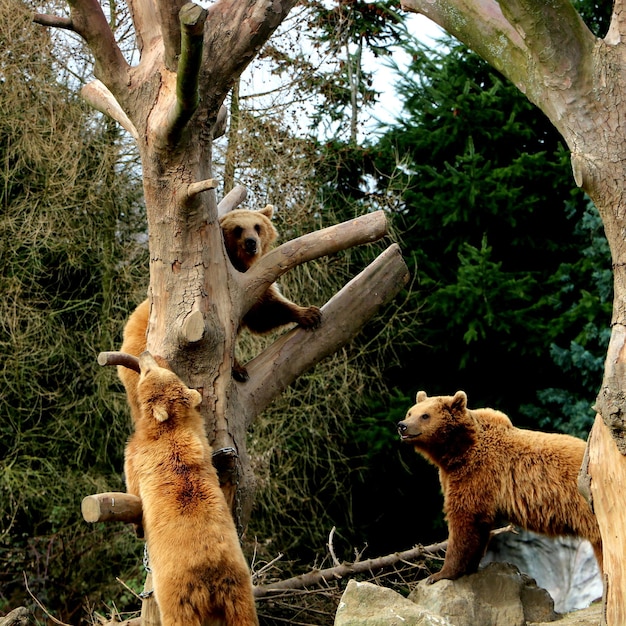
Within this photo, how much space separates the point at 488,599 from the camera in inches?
197

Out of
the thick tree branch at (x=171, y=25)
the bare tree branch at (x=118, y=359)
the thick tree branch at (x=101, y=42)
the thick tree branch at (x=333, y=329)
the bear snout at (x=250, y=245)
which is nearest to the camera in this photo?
the bare tree branch at (x=118, y=359)

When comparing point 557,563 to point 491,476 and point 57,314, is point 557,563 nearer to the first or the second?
point 491,476

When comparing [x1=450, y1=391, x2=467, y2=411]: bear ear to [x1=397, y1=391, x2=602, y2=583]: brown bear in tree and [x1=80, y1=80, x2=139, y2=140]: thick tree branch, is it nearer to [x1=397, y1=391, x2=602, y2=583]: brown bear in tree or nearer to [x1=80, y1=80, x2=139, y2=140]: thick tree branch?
[x1=397, y1=391, x2=602, y2=583]: brown bear in tree

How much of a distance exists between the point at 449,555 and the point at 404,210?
5929 millimetres

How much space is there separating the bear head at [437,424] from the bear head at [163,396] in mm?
1620

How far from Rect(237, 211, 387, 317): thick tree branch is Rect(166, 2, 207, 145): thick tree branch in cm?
91

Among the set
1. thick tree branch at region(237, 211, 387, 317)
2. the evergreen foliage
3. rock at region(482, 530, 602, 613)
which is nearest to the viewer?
thick tree branch at region(237, 211, 387, 317)

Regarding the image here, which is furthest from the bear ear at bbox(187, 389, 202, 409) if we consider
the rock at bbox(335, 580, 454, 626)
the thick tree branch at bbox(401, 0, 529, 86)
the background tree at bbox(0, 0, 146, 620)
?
the background tree at bbox(0, 0, 146, 620)

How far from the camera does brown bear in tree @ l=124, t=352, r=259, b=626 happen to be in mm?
3705

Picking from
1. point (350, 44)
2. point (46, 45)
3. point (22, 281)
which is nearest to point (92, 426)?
point (22, 281)

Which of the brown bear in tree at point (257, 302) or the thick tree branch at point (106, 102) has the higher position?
the thick tree branch at point (106, 102)

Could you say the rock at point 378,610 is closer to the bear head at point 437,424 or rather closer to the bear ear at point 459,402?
the bear head at point 437,424

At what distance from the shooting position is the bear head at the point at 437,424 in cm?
530

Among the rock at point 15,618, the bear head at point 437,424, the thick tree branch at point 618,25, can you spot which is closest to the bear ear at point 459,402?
the bear head at point 437,424
